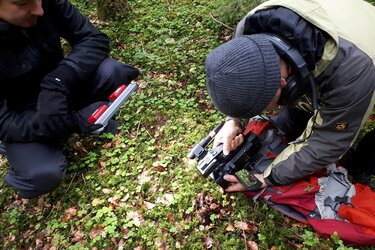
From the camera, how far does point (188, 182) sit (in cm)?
307

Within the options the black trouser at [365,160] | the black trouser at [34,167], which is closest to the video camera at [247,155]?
the black trouser at [365,160]

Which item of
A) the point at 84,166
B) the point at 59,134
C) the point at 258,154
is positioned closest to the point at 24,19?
the point at 59,134

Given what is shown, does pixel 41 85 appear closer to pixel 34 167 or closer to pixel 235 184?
pixel 34 167

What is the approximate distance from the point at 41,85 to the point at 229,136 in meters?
1.87

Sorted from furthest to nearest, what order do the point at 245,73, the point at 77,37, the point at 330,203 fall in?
the point at 77,37 → the point at 330,203 → the point at 245,73

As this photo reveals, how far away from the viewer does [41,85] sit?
3.13 metres

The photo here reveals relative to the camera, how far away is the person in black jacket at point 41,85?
2.99m

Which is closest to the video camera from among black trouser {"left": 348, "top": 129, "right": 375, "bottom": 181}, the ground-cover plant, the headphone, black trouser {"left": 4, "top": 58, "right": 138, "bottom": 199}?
the ground-cover plant

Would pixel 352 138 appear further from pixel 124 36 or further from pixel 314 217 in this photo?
pixel 124 36

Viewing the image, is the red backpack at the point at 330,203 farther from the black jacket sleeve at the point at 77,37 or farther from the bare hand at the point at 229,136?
the black jacket sleeve at the point at 77,37

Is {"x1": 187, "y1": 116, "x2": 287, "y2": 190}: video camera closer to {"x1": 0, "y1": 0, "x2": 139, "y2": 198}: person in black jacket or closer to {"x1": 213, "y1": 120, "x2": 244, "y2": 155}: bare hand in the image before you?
{"x1": 213, "y1": 120, "x2": 244, "y2": 155}: bare hand

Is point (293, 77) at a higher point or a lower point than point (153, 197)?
higher

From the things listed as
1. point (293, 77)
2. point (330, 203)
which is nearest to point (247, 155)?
point (330, 203)

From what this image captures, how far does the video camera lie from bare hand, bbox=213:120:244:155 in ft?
0.13
